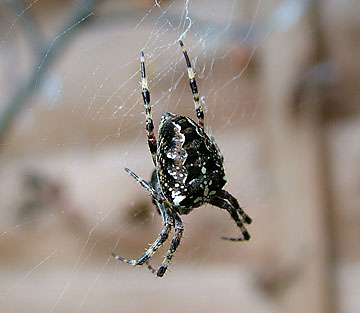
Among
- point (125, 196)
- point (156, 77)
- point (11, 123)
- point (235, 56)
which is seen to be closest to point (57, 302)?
point (125, 196)

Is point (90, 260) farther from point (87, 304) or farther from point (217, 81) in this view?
point (217, 81)

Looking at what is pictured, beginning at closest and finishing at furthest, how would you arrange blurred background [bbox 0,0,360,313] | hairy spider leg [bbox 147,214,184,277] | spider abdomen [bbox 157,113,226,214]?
1. spider abdomen [bbox 157,113,226,214]
2. hairy spider leg [bbox 147,214,184,277]
3. blurred background [bbox 0,0,360,313]

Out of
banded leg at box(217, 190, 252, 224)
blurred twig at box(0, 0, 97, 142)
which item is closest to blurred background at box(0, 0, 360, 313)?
blurred twig at box(0, 0, 97, 142)

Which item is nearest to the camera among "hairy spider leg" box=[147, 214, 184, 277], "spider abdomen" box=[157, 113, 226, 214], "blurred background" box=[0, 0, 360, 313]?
"spider abdomen" box=[157, 113, 226, 214]

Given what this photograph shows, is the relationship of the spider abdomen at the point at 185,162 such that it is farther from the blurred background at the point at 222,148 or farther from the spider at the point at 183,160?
the blurred background at the point at 222,148

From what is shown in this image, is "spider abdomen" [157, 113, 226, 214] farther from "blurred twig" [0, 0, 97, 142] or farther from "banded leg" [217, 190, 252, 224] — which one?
"blurred twig" [0, 0, 97, 142]

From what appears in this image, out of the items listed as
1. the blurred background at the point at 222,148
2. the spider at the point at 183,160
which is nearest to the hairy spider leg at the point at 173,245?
the spider at the point at 183,160

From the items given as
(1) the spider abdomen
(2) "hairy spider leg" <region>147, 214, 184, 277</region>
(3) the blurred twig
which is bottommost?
(2) "hairy spider leg" <region>147, 214, 184, 277</region>
